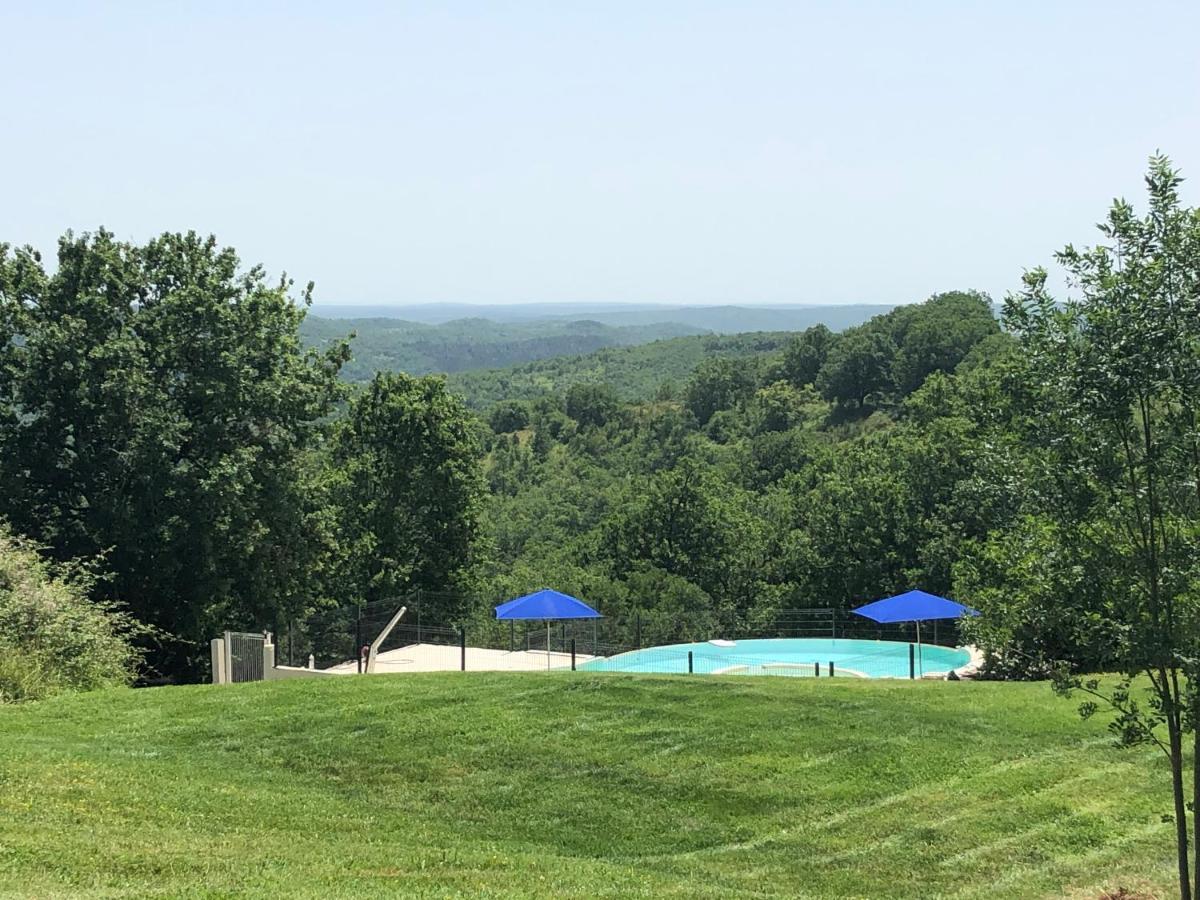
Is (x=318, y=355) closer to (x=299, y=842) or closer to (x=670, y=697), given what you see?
(x=670, y=697)

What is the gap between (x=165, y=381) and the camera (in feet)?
79.6

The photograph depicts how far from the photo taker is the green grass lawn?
8.55 meters

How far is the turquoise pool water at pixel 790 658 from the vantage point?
2452 cm

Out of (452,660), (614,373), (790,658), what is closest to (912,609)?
(790,658)

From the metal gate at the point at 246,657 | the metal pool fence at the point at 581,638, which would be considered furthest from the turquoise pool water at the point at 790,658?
the metal gate at the point at 246,657

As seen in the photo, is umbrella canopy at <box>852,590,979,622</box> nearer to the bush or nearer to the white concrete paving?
the white concrete paving

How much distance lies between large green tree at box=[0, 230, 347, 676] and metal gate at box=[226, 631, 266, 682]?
13.1 feet

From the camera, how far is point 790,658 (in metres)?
27.8

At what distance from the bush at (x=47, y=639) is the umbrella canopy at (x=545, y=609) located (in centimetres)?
765

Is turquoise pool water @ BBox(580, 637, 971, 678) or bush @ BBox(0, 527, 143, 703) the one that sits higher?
bush @ BBox(0, 527, 143, 703)

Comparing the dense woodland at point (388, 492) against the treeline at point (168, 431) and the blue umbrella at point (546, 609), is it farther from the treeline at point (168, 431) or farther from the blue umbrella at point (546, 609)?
the blue umbrella at point (546, 609)

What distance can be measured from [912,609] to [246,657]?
556 inches

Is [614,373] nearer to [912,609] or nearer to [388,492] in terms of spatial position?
[388,492]

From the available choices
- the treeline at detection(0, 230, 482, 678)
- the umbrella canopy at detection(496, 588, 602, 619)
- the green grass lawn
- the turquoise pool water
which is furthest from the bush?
the turquoise pool water
